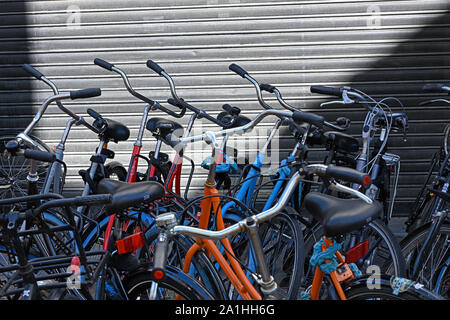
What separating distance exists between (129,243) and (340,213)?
108 cm

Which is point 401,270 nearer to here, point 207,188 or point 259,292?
point 259,292

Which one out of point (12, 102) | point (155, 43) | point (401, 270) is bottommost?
point (401, 270)

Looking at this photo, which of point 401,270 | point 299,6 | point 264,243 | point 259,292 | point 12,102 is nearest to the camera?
point 259,292

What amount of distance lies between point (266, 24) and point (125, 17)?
5.07 ft

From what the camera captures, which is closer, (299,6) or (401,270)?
(401,270)

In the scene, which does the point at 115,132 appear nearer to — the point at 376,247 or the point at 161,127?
the point at 161,127

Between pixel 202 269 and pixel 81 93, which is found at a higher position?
pixel 81 93

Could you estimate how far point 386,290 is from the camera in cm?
231

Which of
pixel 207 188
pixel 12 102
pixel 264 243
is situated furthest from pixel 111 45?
pixel 207 188

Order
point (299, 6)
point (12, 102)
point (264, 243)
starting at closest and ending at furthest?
point (264, 243) → point (299, 6) → point (12, 102)

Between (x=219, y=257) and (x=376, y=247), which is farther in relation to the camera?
(x=376, y=247)

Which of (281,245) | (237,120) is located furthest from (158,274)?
(237,120)

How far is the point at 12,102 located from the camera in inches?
235
